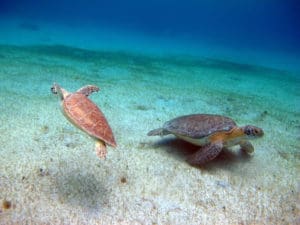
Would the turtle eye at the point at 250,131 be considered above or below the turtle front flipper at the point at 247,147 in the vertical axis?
Result: above

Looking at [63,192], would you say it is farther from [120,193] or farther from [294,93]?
[294,93]

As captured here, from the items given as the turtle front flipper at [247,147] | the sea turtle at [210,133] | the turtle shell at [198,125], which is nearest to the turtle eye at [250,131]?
the sea turtle at [210,133]

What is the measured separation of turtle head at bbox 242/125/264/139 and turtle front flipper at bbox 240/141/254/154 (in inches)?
22.4

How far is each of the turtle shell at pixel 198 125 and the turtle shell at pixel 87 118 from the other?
1.57 metres

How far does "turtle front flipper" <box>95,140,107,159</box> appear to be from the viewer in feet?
9.21

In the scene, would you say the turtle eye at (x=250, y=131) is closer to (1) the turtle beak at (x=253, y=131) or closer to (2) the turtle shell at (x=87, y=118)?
(1) the turtle beak at (x=253, y=131)

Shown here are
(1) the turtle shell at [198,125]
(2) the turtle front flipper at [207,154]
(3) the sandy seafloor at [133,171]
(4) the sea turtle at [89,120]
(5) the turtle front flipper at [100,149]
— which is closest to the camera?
(5) the turtle front flipper at [100,149]

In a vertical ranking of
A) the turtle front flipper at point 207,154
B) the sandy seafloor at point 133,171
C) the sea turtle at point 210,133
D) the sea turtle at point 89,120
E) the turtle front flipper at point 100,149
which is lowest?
the sandy seafloor at point 133,171

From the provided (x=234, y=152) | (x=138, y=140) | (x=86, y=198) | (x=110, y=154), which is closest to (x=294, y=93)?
(x=234, y=152)

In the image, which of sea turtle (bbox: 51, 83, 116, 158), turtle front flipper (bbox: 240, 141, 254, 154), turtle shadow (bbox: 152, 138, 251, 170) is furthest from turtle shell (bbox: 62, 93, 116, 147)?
turtle front flipper (bbox: 240, 141, 254, 154)

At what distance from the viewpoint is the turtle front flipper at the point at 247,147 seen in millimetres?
4645

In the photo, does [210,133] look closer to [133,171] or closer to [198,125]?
[198,125]

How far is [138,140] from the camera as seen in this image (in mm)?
4922

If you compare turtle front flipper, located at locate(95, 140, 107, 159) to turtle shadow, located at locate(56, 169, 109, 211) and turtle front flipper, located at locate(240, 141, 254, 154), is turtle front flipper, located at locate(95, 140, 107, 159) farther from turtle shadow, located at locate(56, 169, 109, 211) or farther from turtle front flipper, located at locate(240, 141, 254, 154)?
turtle front flipper, located at locate(240, 141, 254, 154)
